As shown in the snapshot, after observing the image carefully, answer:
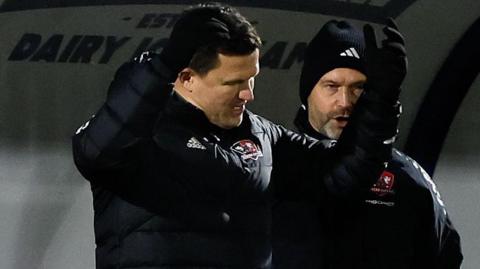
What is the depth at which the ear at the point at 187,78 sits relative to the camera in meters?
2.20

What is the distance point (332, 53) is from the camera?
9.30ft

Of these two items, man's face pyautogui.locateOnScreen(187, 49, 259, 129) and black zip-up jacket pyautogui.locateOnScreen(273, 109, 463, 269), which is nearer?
man's face pyautogui.locateOnScreen(187, 49, 259, 129)

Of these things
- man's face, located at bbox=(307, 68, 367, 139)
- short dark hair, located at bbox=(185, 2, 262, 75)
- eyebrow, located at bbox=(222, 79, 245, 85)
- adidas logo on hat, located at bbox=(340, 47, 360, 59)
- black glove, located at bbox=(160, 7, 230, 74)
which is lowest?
man's face, located at bbox=(307, 68, 367, 139)

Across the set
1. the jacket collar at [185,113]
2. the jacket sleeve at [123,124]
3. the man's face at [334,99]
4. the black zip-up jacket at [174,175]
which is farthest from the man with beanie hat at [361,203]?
the jacket sleeve at [123,124]

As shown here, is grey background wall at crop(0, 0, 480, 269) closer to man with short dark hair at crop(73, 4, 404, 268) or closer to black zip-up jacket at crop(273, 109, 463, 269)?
black zip-up jacket at crop(273, 109, 463, 269)

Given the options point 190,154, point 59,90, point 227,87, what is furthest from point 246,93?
point 59,90

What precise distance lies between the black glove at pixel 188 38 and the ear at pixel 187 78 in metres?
0.15

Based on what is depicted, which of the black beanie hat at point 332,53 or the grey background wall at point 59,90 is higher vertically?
the black beanie hat at point 332,53

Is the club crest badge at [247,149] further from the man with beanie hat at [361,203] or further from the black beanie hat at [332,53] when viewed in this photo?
the black beanie hat at [332,53]

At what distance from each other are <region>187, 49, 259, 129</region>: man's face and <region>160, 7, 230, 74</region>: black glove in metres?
0.12

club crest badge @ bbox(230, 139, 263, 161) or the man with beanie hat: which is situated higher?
club crest badge @ bbox(230, 139, 263, 161)

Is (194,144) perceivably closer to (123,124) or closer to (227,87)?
(227,87)

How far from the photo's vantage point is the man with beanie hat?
8.78 feet

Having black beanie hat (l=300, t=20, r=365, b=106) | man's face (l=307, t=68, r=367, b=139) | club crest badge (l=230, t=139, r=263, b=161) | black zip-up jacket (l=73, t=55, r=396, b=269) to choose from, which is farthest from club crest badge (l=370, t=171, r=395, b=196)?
club crest badge (l=230, t=139, r=263, b=161)
